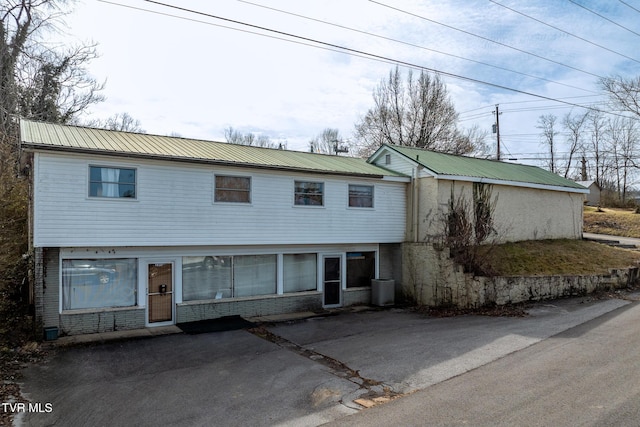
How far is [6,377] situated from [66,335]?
3.06 meters

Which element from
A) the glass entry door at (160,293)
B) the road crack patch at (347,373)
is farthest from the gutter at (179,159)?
the road crack patch at (347,373)

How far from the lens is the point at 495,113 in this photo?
3975 centimetres

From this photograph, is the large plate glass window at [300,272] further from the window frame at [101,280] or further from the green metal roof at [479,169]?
the green metal roof at [479,169]

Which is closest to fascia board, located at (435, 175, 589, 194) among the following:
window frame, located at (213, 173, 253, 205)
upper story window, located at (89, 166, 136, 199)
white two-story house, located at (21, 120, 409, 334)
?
white two-story house, located at (21, 120, 409, 334)

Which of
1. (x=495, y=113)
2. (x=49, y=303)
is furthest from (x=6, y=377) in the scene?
(x=495, y=113)

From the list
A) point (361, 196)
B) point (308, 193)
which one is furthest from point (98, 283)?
point (361, 196)

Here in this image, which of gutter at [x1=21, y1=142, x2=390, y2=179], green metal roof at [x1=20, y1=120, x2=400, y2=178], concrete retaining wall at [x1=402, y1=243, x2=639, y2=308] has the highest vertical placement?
green metal roof at [x1=20, y1=120, x2=400, y2=178]

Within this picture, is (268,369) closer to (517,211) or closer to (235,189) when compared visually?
(235,189)

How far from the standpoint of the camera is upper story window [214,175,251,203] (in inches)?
514

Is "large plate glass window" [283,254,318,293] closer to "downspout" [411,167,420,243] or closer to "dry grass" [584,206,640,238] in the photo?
"downspout" [411,167,420,243]

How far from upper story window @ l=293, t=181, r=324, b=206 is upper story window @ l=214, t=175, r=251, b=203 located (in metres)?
1.72

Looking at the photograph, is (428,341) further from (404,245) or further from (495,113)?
(495,113)

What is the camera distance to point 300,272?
15398mm

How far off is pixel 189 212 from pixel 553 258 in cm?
1435
